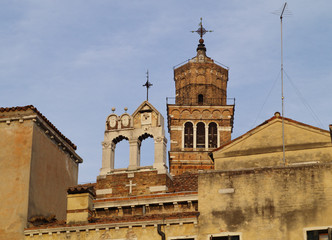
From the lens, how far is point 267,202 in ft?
101

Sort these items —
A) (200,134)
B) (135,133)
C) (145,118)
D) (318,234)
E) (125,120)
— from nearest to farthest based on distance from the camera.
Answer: (318,234)
(135,133)
(145,118)
(125,120)
(200,134)

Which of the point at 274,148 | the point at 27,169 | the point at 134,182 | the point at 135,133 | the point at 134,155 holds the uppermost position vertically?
the point at 135,133

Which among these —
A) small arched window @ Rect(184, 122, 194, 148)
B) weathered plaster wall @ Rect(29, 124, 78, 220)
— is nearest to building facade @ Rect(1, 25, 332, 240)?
weathered plaster wall @ Rect(29, 124, 78, 220)

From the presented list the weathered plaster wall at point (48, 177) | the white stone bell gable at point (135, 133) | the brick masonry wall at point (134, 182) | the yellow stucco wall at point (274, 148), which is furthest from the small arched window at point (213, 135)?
the yellow stucco wall at point (274, 148)

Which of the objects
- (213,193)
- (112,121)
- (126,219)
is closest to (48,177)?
(112,121)

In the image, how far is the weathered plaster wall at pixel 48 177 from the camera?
34594mm

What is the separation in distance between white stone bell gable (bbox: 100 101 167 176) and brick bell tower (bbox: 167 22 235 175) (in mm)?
37234

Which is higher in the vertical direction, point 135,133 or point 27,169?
point 135,133

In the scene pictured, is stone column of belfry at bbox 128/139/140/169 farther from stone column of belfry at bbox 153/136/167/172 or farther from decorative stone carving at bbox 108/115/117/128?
decorative stone carving at bbox 108/115/117/128

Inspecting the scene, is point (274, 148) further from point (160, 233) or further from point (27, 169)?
point (27, 169)

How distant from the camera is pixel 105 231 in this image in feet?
104

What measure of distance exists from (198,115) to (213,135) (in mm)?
2563

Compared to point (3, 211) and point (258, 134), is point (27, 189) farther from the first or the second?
point (258, 134)

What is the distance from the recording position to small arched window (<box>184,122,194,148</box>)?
78.3m
